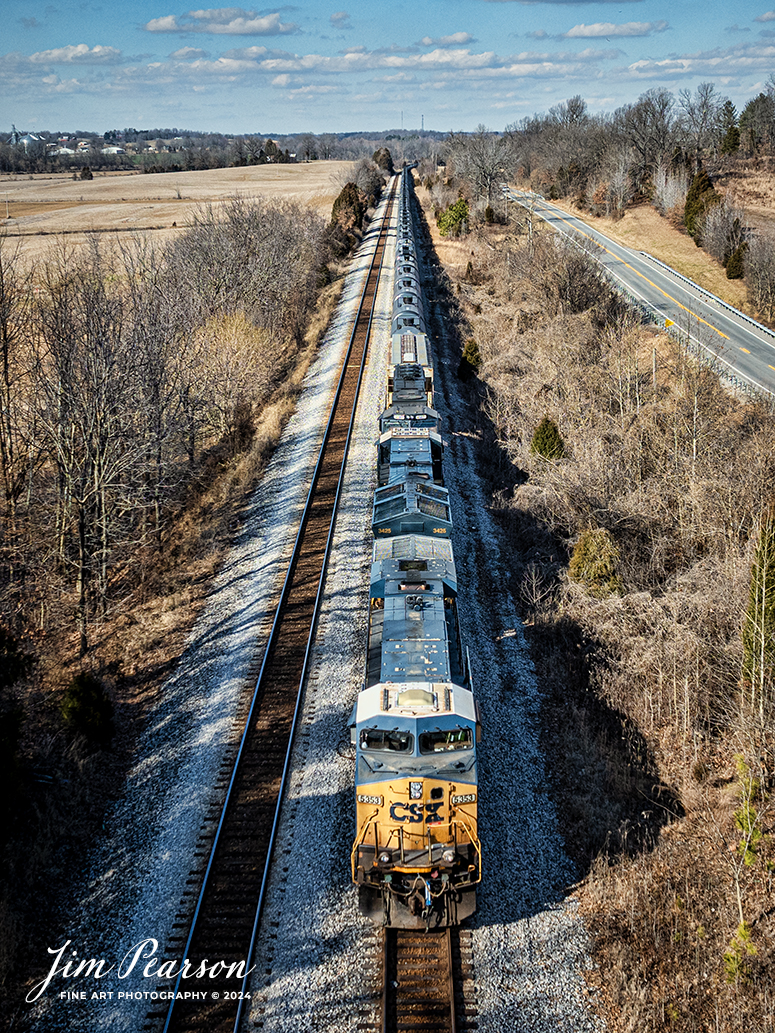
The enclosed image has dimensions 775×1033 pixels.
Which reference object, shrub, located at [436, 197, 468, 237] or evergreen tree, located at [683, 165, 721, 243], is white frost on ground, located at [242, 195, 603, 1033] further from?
shrub, located at [436, 197, 468, 237]

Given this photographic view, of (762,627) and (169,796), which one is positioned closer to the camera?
(762,627)

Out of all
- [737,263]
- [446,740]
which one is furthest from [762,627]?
[737,263]

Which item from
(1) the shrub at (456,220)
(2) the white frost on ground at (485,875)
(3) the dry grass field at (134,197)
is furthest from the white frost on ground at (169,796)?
(1) the shrub at (456,220)

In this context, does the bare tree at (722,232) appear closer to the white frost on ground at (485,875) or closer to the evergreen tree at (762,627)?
the white frost on ground at (485,875)

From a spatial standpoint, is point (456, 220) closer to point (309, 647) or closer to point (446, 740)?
point (309, 647)

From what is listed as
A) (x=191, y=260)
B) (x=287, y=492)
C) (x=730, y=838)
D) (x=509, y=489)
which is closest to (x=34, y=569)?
(x=287, y=492)

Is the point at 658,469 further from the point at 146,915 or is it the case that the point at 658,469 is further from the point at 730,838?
the point at 146,915

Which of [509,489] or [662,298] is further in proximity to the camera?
[662,298]
